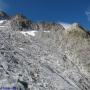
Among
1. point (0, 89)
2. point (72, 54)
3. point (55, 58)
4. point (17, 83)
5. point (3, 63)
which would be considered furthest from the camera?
point (72, 54)

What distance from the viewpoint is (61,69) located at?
93.5ft

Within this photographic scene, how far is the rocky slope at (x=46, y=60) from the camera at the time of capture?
2264 cm

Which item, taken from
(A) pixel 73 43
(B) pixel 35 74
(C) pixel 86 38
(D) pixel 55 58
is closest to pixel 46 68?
(B) pixel 35 74

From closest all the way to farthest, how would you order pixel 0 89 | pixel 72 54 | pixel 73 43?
pixel 0 89 → pixel 72 54 → pixel 73 43

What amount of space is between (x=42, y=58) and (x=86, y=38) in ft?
38.5

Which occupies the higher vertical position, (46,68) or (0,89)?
(46,68)

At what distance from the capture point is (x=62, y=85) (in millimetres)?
24219

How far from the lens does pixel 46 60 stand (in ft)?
96.6

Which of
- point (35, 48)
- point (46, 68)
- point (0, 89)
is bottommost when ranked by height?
point (0, 89)

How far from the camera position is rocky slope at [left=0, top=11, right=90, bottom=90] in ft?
74.3

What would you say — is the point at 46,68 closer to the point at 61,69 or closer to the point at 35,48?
the point at 61,69

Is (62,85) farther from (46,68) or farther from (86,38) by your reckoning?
(86,38)

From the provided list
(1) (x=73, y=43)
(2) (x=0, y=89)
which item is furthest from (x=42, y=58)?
(2) (x=0, y=89)

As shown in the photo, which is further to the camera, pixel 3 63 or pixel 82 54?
pixel 82 54
